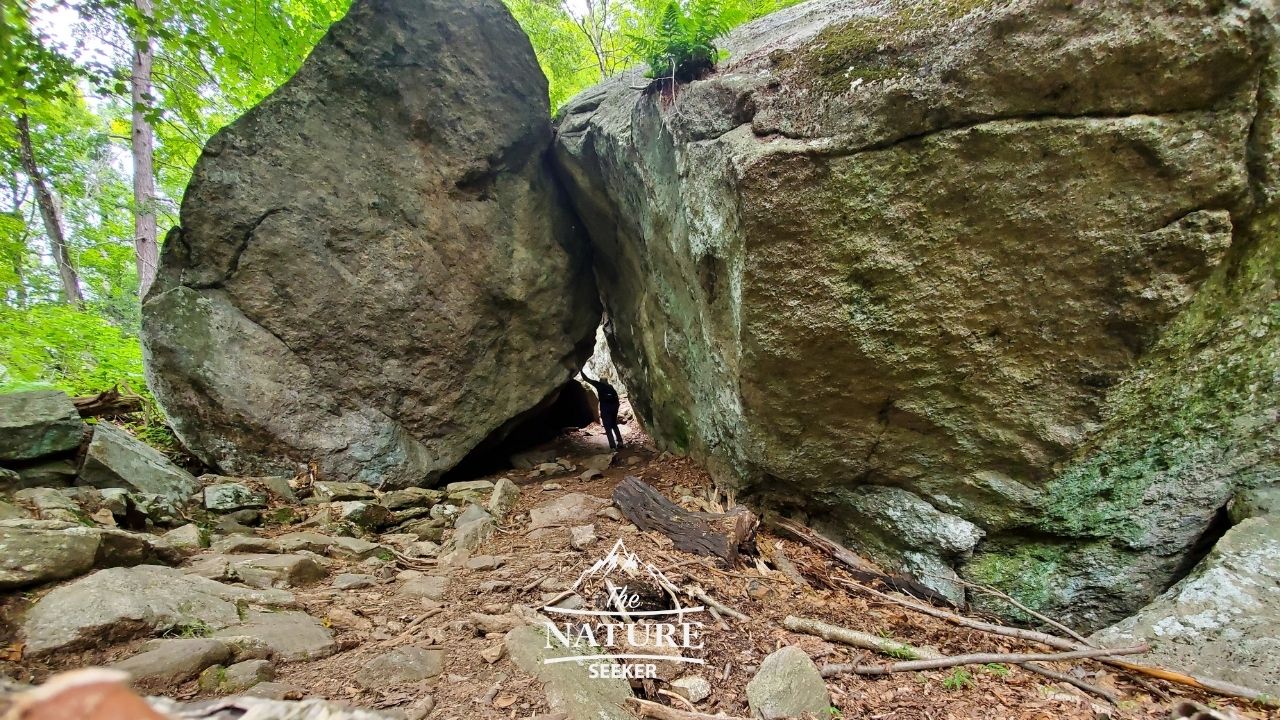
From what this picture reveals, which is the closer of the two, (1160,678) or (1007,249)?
(1160,678)

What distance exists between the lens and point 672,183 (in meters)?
4.74

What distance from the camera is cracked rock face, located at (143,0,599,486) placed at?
5.31 meters

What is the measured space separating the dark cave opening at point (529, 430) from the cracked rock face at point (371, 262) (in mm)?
313

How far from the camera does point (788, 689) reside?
242cm

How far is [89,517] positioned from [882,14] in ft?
20.6

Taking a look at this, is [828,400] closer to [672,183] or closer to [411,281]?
[672,183]

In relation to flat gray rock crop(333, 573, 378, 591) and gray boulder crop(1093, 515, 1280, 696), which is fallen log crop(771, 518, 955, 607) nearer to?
gray boulder crop(1093, 515, 1280, 696)

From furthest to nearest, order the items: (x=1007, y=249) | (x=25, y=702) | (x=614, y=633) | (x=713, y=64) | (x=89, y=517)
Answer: (x=713, y=64)
(x=89, y=517)
(x=1007, y=249)
(x=614, y=633)
(x=25, y=702)

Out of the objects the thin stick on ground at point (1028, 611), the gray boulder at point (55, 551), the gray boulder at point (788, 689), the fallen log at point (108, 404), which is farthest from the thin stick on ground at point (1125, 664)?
the fallen log at point (108, 404)

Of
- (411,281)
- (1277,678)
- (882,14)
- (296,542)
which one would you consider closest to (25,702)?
(296,542)

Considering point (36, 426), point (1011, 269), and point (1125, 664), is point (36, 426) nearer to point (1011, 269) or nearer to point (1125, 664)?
point (1011, 269)

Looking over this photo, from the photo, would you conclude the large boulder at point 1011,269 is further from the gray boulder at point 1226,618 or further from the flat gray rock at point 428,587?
the flat gray rock at point 428,587

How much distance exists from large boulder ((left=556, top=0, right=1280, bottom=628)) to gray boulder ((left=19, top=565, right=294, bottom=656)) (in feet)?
11.3

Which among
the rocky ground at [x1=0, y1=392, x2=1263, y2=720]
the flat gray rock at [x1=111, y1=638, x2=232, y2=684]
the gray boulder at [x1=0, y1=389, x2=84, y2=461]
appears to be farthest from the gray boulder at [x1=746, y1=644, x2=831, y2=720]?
the gray boulder at [x1=0, y1=389, x2=84, y2=461]
